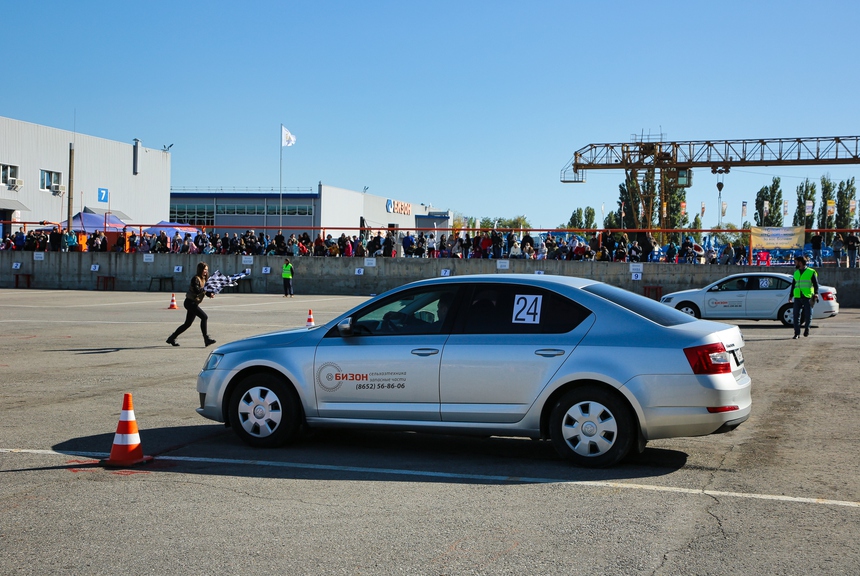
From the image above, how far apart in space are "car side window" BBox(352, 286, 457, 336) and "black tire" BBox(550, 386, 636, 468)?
49.6 inches

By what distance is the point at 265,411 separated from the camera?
771 cm

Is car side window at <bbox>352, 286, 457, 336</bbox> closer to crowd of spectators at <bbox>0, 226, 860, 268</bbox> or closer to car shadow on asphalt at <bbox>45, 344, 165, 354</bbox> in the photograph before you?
car shadow on asphalt at <bbox>45, 344, 165, 354</bbox>

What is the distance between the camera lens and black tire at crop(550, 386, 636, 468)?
22.2 ft

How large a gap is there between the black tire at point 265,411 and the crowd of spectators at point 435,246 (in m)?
29.2

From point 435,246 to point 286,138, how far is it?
31.9m

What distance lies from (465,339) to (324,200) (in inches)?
3590

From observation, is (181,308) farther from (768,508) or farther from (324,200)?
(324,200)

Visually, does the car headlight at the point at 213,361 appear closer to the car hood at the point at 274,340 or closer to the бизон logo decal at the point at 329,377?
the car hood at the point at 274,340

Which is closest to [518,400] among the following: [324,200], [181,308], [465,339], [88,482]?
[465,339]

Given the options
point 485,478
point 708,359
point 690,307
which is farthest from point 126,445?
point 690,307

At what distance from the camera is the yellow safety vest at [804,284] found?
60.1 ft

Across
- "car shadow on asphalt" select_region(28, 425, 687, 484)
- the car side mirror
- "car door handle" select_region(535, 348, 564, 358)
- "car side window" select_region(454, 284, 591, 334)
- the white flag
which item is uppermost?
the white flag

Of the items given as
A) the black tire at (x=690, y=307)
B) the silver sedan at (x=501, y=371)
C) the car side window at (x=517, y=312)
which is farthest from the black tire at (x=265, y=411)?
the black tire at (x=690, y=307)

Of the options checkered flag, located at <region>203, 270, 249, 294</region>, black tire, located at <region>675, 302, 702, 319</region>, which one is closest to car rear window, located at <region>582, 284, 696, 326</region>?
black tire, located at <region>675, 302, 702, 319</region>
